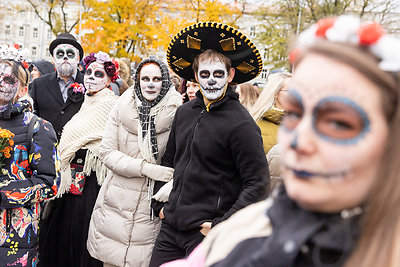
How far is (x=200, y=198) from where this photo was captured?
3176mm

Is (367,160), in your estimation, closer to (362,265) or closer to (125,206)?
(362,265)

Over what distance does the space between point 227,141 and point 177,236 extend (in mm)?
780

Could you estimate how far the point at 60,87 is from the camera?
18.9ft

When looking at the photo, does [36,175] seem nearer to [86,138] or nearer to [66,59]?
[86,138]

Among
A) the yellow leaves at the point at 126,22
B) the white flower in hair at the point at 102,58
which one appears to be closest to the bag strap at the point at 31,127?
the white flower in hair at the point at 102,58

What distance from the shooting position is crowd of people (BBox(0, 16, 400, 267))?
3.36 feet

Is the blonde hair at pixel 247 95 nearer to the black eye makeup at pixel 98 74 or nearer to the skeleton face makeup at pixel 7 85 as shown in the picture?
the black eye makeup at pixel 98 74

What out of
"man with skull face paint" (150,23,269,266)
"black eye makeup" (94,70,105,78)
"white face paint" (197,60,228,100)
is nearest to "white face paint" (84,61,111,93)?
"black eye makeup" (94,70,105,78)

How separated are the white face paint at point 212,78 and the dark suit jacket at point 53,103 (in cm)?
249

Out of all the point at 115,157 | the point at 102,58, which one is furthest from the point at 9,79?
the point at 102,58

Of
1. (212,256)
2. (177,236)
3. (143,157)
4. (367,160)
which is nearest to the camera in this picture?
(367,160)

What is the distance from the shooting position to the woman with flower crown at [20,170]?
10.1 feet

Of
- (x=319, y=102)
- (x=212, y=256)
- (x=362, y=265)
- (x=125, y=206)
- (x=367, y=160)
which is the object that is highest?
(x=319, y=102)

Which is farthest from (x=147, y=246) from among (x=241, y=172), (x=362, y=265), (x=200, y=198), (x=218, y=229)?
(x=362, y=265)
